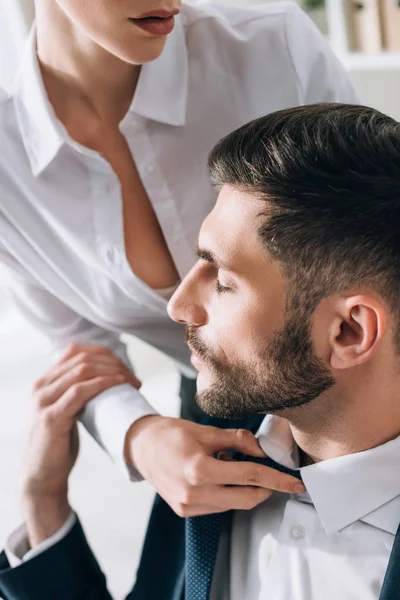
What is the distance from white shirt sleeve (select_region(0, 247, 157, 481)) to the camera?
1.31 meters

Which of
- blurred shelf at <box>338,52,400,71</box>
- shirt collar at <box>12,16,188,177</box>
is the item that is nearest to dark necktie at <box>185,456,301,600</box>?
shirt collar at <box>12,16,188,177</box>

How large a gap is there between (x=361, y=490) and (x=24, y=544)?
0.59m

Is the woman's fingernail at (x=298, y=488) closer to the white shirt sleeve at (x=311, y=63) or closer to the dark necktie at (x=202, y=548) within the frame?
the dark necktie at (x=202, y=548)

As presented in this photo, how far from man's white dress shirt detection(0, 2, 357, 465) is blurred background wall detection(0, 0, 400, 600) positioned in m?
0.53

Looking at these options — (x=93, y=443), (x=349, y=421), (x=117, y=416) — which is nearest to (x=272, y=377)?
(x=349, y=421)

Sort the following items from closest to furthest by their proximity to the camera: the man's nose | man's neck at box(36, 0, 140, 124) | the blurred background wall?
the man's nose
man's neck at box(36, 0, 140, 124)
the blurred background wall

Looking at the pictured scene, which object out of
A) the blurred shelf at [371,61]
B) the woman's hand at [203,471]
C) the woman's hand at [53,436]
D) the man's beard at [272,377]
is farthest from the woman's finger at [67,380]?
the blurred shelf at [371,61]

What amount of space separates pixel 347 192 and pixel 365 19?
189 cm

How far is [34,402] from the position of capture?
135 centimetres

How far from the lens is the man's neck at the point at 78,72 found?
124 cm

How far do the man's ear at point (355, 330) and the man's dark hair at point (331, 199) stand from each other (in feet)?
0.07

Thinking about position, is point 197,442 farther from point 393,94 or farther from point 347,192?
point 393,94

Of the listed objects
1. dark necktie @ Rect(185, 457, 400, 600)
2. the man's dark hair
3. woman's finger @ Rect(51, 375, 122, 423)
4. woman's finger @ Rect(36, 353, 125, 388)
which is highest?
the man's dark hair

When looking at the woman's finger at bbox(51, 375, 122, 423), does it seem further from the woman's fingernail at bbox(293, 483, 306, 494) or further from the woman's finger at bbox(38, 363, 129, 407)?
the woman's fingernail at bbox(293, 483, 306, 494)
